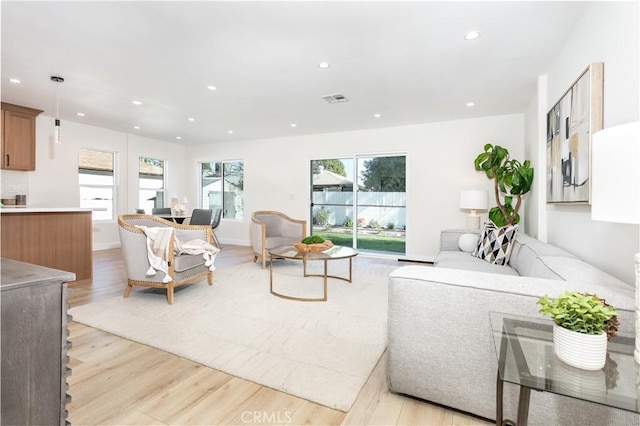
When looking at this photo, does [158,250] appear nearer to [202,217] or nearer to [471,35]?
[202,217]

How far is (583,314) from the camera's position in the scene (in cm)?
93

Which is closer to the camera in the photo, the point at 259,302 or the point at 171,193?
the point at 259,302

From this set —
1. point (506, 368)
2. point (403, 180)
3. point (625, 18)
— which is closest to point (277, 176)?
point (403, 180)

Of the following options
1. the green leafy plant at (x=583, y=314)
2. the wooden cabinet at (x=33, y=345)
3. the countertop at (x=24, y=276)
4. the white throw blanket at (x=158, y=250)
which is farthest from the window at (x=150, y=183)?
the green leafy plant at (x=583, y=314)

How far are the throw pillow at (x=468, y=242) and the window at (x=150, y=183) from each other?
6.47 meters

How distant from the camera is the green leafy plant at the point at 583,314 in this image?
92 centimetres

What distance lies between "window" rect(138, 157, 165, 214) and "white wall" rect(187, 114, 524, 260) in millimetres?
2325

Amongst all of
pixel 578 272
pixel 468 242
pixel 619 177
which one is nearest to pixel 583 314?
pixel 619 177

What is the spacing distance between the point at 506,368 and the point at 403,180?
16.2 ft

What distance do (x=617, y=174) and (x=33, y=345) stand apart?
1.72 m

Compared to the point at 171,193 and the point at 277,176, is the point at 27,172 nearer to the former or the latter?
the point at 171,193

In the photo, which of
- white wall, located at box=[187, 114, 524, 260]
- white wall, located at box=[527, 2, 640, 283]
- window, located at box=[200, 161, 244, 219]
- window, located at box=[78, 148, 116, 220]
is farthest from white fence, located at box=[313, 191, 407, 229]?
window, located at box=[78, 148, 116, 220]

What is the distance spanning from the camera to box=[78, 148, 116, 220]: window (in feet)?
19.6

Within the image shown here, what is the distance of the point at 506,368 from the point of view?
972mm
